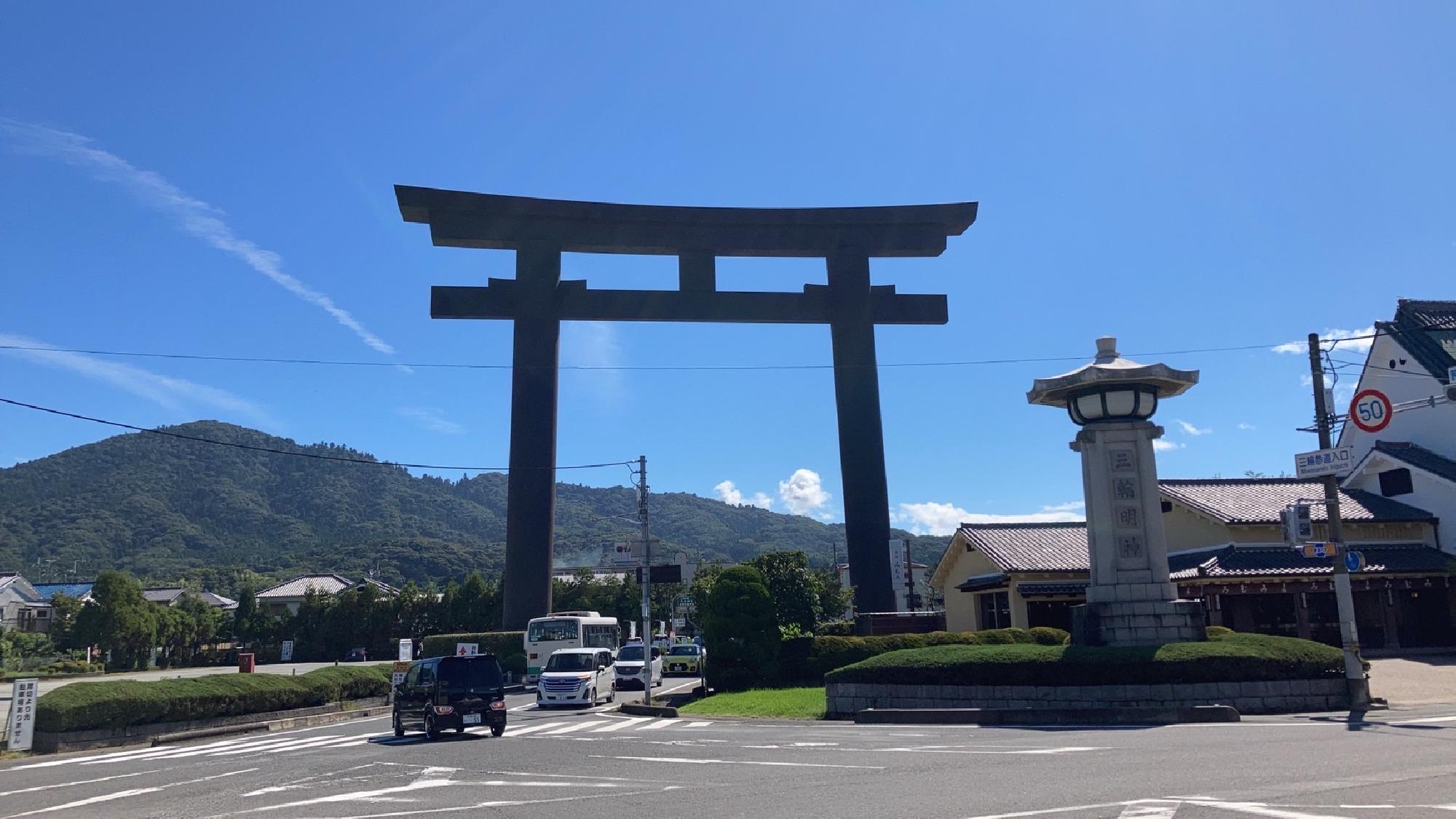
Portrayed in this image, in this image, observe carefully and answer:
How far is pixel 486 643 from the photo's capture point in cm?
4519

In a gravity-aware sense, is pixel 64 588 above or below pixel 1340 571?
above

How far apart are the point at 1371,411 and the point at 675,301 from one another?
2224 centimetres

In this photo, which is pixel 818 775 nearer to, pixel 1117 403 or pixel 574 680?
pixel 1117 403

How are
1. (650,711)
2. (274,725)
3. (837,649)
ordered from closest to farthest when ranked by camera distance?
(274,725) < (650,711) < (837,649)

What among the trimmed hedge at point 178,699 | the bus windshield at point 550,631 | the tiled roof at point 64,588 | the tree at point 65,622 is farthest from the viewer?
the tiled roof at point 64,588

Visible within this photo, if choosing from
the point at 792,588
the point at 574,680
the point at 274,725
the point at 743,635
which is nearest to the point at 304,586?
the point at 574,680

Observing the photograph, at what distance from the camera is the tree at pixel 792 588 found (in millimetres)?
31750

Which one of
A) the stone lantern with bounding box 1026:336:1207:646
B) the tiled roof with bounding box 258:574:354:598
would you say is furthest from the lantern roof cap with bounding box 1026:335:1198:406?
the tiled roof with bounding box 258:574:354:598

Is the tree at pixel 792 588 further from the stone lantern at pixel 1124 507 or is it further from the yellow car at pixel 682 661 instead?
the yellow car at pixel 682 661

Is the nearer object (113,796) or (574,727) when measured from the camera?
(113,796)

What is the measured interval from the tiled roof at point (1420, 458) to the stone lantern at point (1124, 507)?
56.1 ft

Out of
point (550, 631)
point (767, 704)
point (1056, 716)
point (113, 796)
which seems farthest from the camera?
point (550, 631)

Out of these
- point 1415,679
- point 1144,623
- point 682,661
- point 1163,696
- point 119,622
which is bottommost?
point 682,661

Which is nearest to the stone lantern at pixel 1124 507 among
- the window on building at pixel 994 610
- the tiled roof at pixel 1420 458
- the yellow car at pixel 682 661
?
the window on building at pixel 994 610
